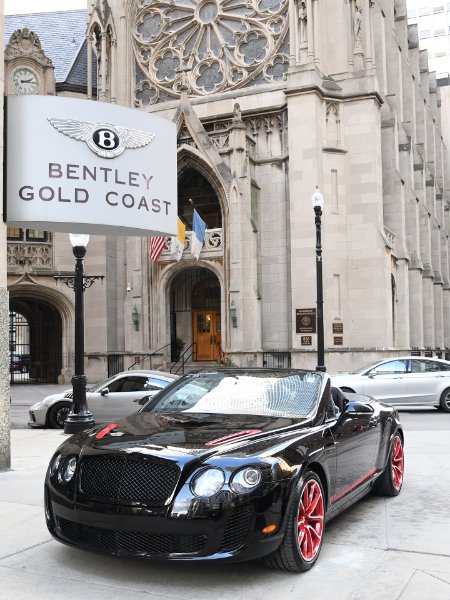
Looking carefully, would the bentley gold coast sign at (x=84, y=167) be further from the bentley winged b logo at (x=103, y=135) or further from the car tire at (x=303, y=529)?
the car tire at (x=303, y=529)

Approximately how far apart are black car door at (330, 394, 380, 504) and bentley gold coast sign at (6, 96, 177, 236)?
4.88m

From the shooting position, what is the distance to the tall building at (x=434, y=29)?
76500 mm

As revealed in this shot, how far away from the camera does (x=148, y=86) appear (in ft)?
106

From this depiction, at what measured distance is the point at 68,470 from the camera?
5062 millimetres

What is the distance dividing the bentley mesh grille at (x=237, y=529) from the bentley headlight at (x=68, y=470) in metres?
1.23

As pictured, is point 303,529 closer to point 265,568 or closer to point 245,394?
point 265,568

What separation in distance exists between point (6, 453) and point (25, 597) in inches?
181

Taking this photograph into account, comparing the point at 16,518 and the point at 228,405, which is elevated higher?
the point at 228,405

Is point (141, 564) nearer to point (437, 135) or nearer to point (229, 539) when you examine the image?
point (229, 539)

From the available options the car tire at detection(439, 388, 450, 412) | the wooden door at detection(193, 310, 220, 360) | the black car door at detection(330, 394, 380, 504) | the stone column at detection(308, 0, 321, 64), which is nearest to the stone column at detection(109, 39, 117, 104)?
the stone column at detection(308, 0, 321, 64)

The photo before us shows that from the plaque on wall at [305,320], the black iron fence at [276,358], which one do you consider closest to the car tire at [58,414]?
the plaque on wall at [305,320]

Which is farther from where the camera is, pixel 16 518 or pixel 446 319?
pixel 446 319

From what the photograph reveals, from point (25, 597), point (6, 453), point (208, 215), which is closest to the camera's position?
point (25, 597)

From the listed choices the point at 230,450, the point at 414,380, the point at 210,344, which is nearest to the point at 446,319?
the point at 210,344
